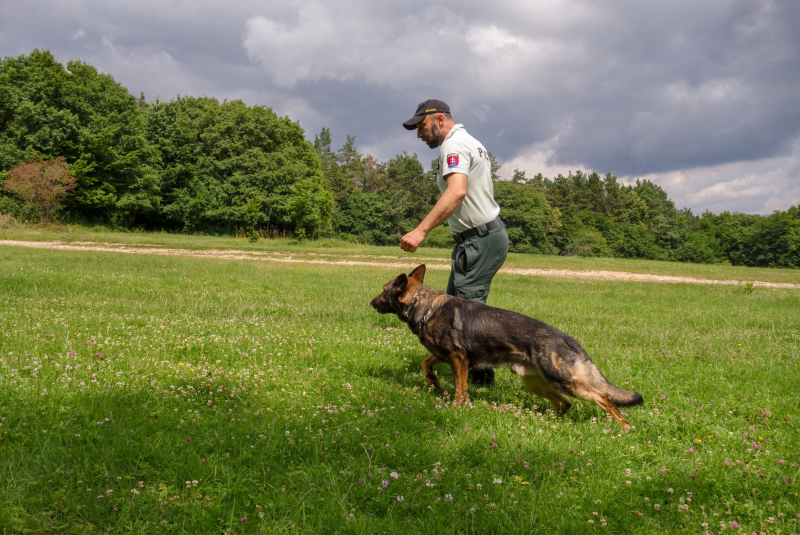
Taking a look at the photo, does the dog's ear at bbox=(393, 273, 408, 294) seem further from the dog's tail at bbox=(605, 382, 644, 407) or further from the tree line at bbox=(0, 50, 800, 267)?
the tree line at bbox=(0, 50, 800, 267)

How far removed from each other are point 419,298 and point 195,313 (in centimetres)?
534

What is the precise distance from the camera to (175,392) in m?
4.29

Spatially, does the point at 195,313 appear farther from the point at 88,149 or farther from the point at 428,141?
the point at 88,149

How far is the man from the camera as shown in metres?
4.75

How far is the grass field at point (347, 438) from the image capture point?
275 cm

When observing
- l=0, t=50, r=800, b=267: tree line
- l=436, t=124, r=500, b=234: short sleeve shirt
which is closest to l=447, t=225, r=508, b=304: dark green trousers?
l=436, t=124, r=500, b=234: short sleeve shirt

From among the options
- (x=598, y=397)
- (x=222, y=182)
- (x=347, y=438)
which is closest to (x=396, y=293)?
(x=347, y=438)

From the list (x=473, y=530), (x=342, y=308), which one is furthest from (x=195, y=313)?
(x=473, y=530)

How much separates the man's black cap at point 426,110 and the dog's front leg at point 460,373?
2593 millimetres

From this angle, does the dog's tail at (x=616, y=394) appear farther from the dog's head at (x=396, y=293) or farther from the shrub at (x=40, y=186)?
the shrub at (x=40, y=186)

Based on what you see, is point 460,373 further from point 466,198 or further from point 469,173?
point 469,173

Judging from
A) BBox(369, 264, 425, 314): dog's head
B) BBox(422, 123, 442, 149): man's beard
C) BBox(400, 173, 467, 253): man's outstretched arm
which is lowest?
BBox(369, 264, 425, 314): dog's head

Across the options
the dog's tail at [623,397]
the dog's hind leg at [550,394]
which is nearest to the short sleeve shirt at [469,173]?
the dog's hind leg at [550,394]

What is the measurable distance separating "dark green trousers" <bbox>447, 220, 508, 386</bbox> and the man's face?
3.78 feet
